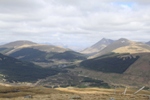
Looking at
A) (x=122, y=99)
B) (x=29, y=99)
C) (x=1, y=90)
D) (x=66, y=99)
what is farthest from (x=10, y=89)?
(x=122, y=99)

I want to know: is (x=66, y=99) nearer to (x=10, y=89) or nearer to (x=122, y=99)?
(x=122, y=99)

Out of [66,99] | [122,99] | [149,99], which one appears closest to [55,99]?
[66,99]

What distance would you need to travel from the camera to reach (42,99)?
6975 cm

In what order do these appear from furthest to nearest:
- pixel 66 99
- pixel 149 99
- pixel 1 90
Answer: pixel 1 90, pixel 149 99, pixel 66 99

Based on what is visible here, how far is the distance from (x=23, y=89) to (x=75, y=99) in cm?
5096

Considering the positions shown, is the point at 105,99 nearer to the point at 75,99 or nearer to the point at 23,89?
the point at 75,99

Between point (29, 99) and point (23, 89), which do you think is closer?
point (29, 99)

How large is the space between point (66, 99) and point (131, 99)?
18.8 m

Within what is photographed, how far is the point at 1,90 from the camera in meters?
109

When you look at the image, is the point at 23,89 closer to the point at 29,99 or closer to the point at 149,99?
the point at 29,99

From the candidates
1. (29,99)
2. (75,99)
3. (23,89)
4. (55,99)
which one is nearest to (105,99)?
(75,99)

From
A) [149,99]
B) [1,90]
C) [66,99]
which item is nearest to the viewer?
[66,99]

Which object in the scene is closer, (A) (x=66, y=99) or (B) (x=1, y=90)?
(A) (x=66, y=99)

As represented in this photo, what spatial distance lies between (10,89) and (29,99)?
4518cm
